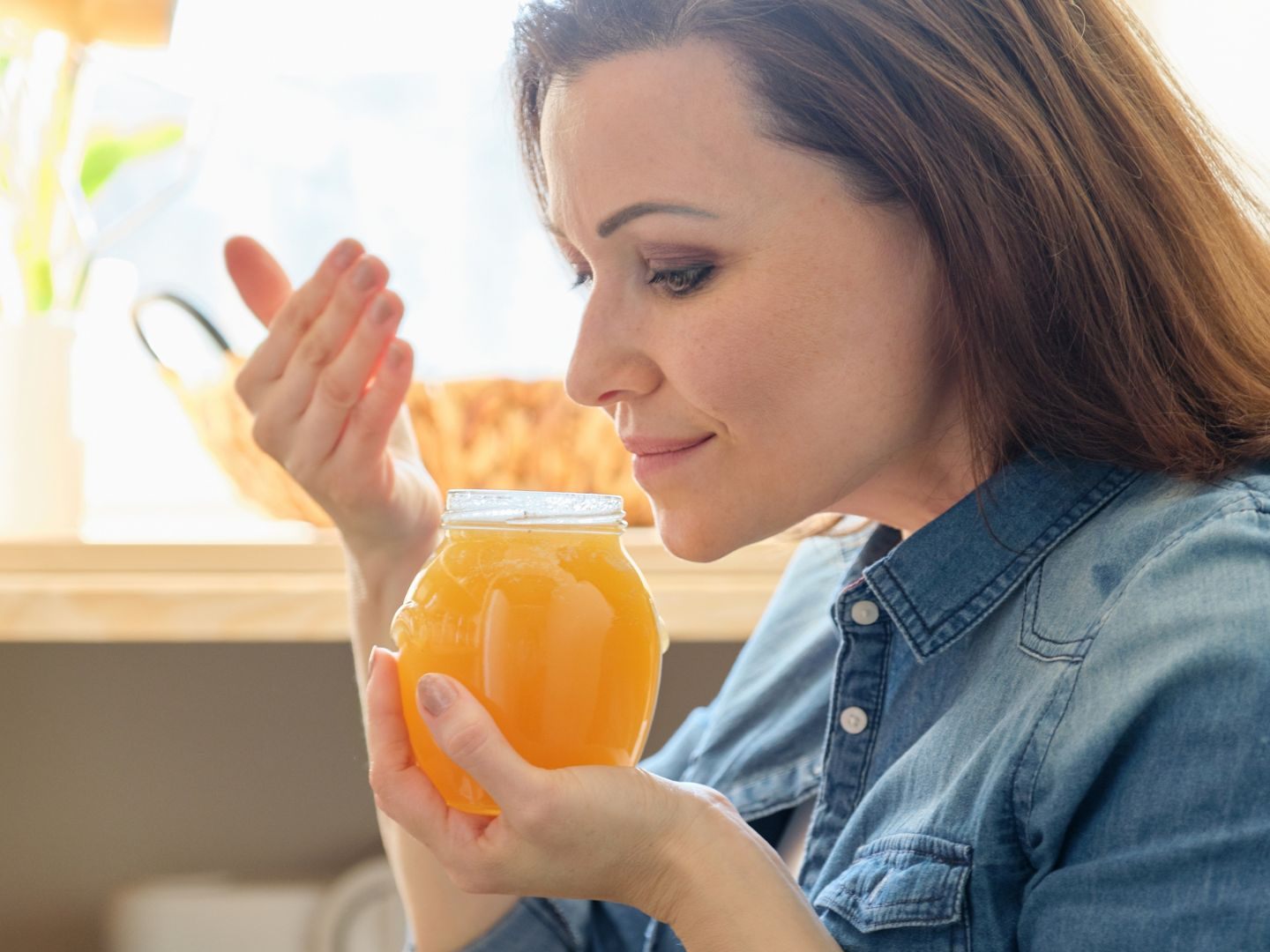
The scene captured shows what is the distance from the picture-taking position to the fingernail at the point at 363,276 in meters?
1.24

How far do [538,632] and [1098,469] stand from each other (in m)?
0.44

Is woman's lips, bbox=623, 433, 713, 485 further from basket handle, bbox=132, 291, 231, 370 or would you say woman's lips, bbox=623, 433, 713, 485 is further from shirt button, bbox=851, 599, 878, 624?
basket handle, bbox=132, 291, 231, 370

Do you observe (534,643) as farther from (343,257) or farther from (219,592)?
(219,592)

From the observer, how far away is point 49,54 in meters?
2.05

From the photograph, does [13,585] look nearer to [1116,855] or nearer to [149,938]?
[149,938]

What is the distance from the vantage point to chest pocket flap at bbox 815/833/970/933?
0.86 metres

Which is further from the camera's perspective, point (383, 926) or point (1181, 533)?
point (383, 926)

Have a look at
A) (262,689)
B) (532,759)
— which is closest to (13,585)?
(262,689)

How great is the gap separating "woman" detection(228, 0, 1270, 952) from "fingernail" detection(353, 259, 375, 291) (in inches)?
9.1

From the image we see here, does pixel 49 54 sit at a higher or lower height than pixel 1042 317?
higher

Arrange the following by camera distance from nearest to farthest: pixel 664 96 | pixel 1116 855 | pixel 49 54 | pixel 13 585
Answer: pixel 1116 855, pixel 664 96, pixel 13 585, pixel 49 54

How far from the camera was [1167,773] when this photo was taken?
776 mm

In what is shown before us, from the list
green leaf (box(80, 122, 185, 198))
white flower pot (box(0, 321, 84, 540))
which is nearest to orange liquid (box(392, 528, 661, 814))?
white flower pot (box(0, 321, 84, 540))

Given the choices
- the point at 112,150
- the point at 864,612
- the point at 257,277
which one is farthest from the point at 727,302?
the point at 112,150
